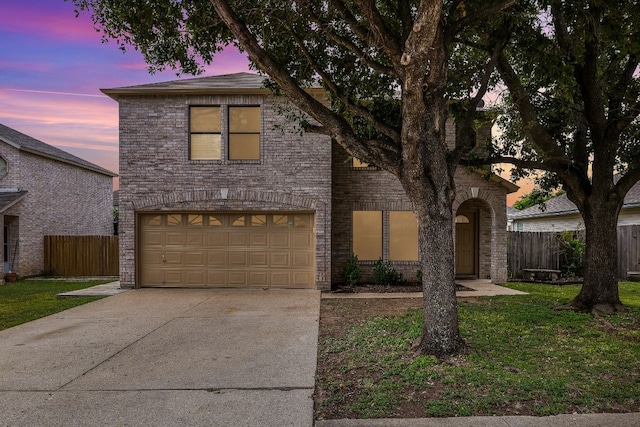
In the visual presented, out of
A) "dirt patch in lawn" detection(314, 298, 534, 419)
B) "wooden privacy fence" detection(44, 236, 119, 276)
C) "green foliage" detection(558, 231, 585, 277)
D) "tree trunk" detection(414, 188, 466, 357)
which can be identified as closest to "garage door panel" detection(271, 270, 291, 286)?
"dirt patch in lawn" detection(314, 298, 534, 419)

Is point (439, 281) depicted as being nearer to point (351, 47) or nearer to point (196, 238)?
point (351, 47)

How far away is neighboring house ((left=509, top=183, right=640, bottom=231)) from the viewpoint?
17.2 meters

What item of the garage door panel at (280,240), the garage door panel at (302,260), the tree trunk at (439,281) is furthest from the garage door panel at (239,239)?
the tree trunk at (439,281)

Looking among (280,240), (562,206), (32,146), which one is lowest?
(280,240)

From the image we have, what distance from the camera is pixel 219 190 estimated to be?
1260 centimetres

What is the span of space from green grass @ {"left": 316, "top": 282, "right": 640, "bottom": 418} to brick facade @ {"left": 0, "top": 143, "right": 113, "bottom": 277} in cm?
1535

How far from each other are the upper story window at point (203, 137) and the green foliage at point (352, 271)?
5.03 m

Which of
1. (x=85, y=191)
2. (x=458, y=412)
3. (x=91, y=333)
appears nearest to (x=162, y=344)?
(x=91, y=333)

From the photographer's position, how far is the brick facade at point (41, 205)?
A: 1669cm

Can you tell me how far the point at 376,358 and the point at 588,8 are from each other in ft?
22.5

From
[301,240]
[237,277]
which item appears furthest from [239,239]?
[301,240]

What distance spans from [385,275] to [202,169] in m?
6.35

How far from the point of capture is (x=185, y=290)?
12711 millimetres

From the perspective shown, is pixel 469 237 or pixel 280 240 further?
pixel 469 237
